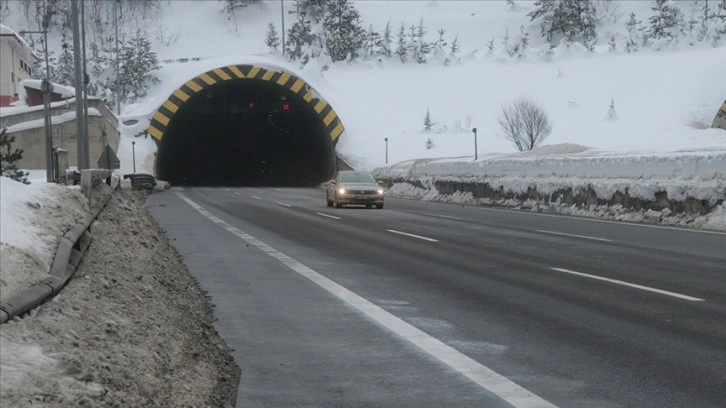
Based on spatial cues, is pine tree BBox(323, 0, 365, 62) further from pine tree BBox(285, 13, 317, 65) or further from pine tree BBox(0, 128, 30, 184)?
pine tree BBox(0, 128, 30, 184)

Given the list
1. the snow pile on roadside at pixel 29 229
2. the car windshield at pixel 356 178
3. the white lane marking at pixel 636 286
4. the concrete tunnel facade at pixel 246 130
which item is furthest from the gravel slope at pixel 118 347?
the concrete tunnel facade at pixel 246 130

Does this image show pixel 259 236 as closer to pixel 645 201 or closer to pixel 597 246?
pixel 597 246

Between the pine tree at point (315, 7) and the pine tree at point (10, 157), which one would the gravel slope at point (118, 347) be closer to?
the pine tree at point (10, 157)

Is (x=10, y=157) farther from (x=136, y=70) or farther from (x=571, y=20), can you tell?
(x=571, y=20)

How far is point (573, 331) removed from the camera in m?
7.61

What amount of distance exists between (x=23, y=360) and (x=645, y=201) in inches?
823

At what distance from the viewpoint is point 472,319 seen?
829 centimetres

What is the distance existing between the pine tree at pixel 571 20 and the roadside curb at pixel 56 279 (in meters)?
107

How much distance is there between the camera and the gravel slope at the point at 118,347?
14.7 ft

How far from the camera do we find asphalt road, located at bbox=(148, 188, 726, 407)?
572 centimetres

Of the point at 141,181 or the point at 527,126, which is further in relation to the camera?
the point at 527,126

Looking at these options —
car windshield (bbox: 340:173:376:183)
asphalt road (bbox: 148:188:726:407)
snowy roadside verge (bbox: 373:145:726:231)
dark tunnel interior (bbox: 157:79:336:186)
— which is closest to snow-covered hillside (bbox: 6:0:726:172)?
dark tunnel interior (bbox: 157:79:336:186)

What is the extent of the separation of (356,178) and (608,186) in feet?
35.9

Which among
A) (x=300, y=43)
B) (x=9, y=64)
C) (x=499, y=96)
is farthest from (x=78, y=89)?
(x=300, y=43)
